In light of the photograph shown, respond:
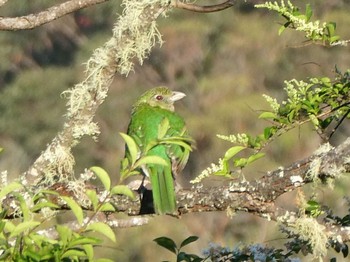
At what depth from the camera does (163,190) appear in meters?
4.26

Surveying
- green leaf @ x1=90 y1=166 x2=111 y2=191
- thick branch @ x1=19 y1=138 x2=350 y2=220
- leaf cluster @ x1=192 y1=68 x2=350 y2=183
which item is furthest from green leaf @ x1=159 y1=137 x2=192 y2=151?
leaf cluster @ x1=192 y1=68 x2=350 y2=183

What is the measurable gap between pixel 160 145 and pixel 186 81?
8607 mm

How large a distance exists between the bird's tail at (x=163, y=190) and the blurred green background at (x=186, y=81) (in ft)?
22.1

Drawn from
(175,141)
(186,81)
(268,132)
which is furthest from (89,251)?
(186,81)

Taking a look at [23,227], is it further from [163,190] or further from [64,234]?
[163,190]

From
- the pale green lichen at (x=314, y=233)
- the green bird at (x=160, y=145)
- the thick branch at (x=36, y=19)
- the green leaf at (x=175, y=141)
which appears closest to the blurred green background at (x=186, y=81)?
Answer: the green bird at (x=160, y=145)

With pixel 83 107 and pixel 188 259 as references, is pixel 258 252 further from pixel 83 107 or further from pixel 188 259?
pixel 83 107

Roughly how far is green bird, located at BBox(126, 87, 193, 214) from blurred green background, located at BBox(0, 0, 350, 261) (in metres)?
5.79

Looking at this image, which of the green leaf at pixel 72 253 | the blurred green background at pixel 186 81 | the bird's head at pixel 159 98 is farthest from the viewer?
the blurred green background at pixel 186 81

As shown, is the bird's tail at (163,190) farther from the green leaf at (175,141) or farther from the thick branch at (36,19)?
the green leaf at (175,141)

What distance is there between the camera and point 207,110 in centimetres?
1252

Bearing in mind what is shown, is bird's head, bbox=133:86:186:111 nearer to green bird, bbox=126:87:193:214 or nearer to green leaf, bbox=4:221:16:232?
green bird, bbox=126:87:193:214

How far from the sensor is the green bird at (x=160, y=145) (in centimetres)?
410

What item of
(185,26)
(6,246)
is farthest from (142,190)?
(185,26)
